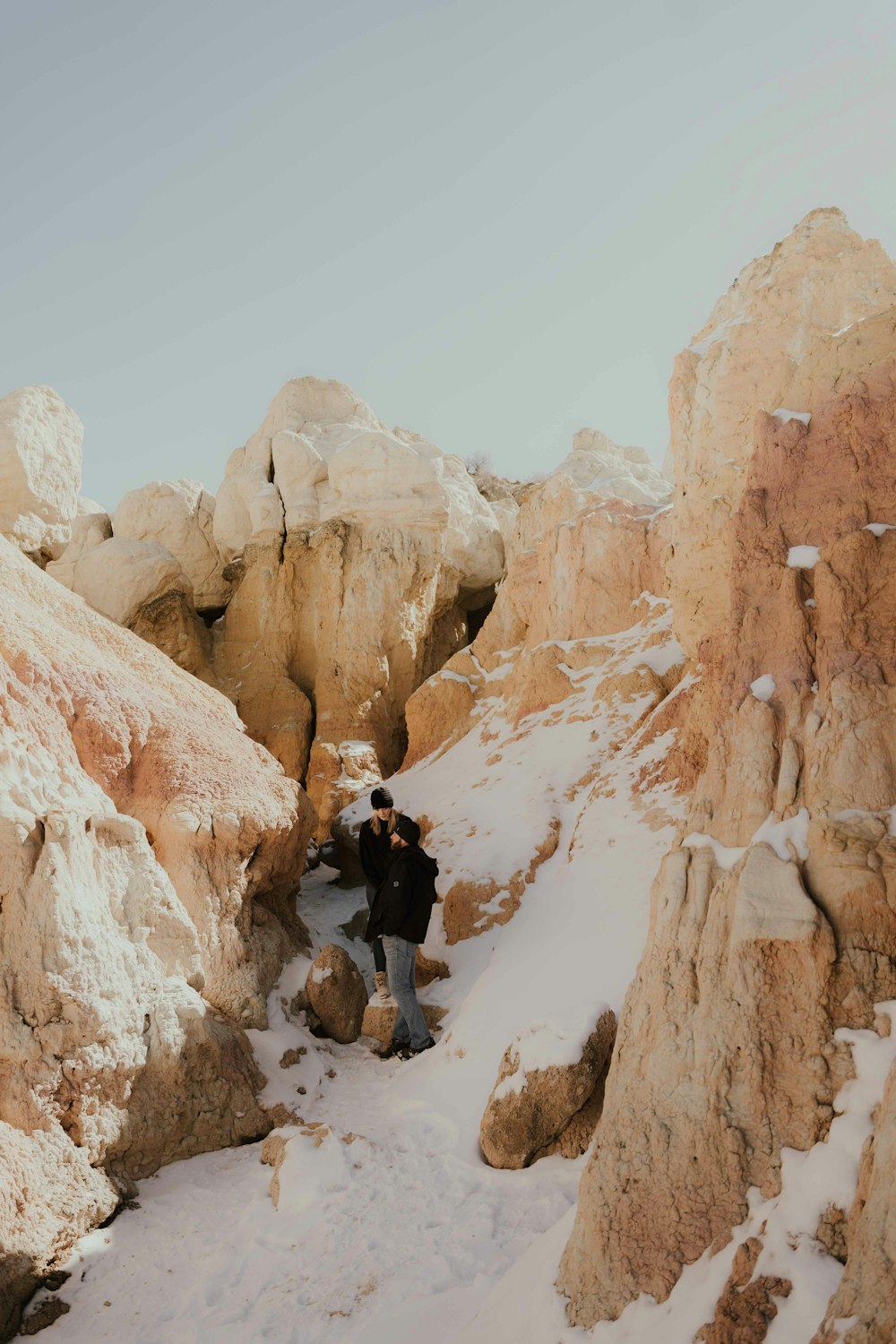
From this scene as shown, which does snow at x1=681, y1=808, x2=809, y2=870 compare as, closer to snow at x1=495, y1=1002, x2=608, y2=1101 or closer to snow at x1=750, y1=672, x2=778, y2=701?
snow at x1=750, y1=672, x2=778, y2=701

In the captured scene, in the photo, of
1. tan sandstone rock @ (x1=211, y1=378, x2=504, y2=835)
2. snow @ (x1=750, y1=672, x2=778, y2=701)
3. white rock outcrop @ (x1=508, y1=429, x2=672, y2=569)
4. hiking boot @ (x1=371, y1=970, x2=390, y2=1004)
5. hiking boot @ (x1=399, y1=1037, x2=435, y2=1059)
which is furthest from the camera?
tan sandstone rock @ (x1=211, y1=378, x2=504, y2=835)

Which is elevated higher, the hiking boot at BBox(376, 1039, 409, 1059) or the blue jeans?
the blue jeans

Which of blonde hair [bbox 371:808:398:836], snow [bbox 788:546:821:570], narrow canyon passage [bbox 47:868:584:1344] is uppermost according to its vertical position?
snow [bbox 788:546:821:570]

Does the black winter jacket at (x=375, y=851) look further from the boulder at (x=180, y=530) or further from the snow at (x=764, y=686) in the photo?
the boulder at (x=180, y=530)

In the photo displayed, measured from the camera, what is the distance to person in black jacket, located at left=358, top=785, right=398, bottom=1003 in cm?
709

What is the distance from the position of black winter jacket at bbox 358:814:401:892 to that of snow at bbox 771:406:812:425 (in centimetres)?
412

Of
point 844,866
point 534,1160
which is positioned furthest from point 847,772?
point 534,1160

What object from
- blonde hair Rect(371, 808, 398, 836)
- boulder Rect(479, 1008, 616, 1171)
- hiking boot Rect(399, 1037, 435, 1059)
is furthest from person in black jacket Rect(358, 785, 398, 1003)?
boulder Rect(479, 1008, 616, 1171)

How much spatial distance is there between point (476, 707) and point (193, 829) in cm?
635

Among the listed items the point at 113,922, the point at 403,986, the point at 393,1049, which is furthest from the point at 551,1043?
the point at 113,922

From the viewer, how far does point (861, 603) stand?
418cm

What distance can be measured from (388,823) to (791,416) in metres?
4.10

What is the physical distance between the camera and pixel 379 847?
285 inches

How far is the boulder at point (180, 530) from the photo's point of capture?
52.1 feet
